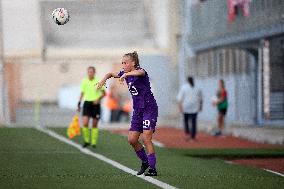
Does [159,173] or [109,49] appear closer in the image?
[159,173]

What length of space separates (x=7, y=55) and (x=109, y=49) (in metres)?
6.78

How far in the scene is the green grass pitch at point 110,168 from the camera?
17.4 m

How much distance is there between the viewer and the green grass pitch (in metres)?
17.4

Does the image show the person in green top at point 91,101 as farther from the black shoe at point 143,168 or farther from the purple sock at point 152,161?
the purple sock at point 152,161

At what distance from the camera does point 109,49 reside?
76.3 metres

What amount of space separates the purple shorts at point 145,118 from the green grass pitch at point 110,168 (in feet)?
2.61

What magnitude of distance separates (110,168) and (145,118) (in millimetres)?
1994

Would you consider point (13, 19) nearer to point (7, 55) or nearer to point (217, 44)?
point (7, 55)

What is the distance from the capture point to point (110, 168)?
68.0 feet

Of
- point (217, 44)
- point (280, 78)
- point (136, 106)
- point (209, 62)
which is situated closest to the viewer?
point (136, 106)

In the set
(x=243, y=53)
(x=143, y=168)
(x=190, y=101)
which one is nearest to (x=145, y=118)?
(x=143, y=168)

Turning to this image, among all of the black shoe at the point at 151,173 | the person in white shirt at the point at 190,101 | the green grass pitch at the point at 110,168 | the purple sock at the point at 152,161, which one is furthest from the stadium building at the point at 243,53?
the black shoe at the point at 151,173

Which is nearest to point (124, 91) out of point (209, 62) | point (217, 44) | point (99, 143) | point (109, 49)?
point (109, 49)

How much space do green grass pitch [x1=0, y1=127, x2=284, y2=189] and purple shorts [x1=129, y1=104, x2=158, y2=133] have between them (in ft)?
2.61
